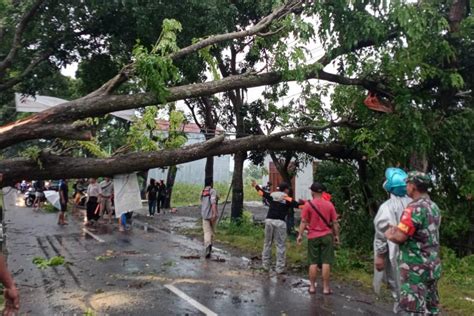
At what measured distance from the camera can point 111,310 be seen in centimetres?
682

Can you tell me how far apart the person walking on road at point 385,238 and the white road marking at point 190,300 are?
8.41 feet

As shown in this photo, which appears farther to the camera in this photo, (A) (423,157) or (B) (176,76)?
(A) (423,157)

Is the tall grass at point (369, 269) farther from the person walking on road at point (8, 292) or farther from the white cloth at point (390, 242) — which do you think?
the person walking on road at point (8, 292)

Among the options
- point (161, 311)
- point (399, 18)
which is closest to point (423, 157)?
point (399, 18)

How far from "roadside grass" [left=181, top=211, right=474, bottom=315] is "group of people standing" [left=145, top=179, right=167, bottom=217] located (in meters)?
7.60

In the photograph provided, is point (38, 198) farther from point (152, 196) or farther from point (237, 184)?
point (237, 184)

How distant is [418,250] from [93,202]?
14.0 meters

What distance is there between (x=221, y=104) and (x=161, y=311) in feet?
39.6

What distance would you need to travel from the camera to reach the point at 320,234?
25.7 feet

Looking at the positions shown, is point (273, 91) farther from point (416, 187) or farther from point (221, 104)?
point (416, 187)

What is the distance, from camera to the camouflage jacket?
4.38m

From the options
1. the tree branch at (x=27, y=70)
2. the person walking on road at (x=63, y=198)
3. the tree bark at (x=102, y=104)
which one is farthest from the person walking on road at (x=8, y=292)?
the person walking on road at (x=63, y=198)

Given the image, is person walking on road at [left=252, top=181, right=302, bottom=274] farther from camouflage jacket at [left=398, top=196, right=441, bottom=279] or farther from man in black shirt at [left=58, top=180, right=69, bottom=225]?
A: man in black shirt at [left=58, top=180, right=69, bottom=225]

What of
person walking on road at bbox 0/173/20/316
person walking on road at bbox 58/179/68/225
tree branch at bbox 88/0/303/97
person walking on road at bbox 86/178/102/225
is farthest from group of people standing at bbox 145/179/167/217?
person walking on road at bbox 0/173/20/316
